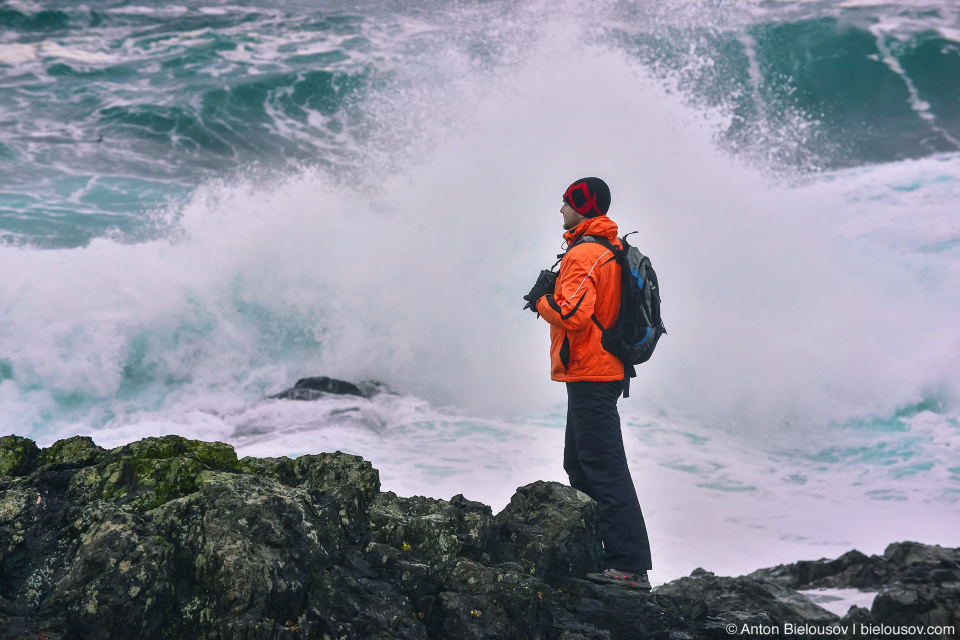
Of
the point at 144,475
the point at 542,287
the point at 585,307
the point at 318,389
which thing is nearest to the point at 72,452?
the point at 144,475

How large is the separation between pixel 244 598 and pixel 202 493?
1.97 feet

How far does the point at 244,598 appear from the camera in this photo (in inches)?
106

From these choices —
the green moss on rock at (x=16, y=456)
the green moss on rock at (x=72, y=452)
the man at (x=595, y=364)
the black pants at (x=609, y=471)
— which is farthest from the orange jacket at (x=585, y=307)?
the green moss on rock at (x=16, y=456)

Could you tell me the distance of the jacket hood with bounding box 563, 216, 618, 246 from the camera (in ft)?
13.7

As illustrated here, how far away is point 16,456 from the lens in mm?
3613

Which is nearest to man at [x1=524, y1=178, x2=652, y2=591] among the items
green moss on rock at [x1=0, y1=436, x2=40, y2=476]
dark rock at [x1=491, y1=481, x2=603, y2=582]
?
dark rock at [x1=491, y1=481, x2=603, y2=582]

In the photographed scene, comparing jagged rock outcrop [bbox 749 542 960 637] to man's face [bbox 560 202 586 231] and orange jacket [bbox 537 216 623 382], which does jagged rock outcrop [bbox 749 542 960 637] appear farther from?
man's face [bbox 560 202 586 231]

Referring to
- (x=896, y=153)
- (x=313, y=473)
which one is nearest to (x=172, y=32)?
(x=313, y=473)

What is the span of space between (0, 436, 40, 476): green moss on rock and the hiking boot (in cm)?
306

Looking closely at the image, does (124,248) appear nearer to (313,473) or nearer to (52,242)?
(52,242)

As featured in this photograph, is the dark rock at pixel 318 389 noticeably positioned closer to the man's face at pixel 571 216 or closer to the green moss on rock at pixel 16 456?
the green moss on rock at pixel 16 456

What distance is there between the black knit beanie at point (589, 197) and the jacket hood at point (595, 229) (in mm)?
55

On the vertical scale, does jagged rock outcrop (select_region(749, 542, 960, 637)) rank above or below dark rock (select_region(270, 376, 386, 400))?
below

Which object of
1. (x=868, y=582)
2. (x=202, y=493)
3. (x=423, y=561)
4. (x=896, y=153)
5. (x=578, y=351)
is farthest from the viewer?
(x=896, y=153)
